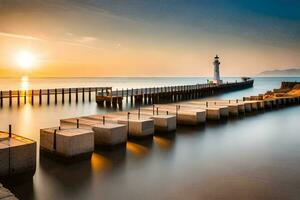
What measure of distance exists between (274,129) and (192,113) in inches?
245

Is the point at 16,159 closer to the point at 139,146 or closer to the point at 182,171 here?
the point at 182,171

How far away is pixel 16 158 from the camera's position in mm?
7777

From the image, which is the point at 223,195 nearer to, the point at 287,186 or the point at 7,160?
the point at 287,186

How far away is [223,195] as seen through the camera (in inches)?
301

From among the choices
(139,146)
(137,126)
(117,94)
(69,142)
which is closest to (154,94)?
(117,94)

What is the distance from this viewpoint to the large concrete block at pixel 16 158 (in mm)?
7574

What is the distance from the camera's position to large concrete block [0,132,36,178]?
7.57m

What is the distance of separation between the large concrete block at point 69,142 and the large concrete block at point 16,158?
58.9 inches

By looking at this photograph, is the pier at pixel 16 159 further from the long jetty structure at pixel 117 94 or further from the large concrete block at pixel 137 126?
the long jetty structure at pixel 117 94

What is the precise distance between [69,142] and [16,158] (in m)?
1.97

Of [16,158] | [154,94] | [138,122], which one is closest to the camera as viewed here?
[16,158]

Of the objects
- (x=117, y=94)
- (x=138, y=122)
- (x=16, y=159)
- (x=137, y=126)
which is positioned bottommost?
(x=16, y=159)

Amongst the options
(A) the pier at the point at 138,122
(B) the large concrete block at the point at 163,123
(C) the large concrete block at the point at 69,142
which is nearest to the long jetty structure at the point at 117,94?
(A) the pier at the point at 138,122

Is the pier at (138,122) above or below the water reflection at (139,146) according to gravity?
above
